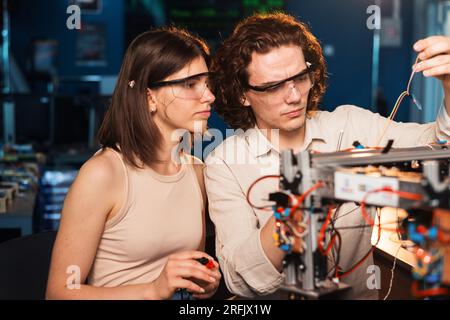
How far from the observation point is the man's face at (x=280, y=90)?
1.76m

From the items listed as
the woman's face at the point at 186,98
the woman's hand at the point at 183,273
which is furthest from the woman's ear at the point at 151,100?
the woman's hand at the point at 183,273

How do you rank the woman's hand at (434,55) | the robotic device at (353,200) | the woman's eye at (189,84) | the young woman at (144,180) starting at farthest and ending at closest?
the woman's eye at (189,84) < the young woman at (144,180) < the woman's hand at (434,55) < the robotic device at (353,200)

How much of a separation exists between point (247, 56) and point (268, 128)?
23 cm

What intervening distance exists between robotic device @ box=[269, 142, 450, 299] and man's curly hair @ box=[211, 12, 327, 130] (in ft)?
2.08

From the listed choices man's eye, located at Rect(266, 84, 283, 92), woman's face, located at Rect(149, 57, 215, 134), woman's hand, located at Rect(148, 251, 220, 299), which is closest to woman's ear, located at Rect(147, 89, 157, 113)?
woman's face, located at Rect(149, 57, 215, 134)

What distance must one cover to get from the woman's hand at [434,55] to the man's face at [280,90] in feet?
1.19

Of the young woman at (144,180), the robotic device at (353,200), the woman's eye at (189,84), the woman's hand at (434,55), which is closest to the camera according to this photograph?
the robotic device at (353,200)

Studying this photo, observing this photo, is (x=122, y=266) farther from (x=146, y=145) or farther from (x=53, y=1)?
(x=53, y=1)

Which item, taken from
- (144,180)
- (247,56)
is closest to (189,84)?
(247,56)

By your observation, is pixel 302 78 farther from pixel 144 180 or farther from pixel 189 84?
pixel 144 180

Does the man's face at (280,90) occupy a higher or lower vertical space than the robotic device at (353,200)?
higher

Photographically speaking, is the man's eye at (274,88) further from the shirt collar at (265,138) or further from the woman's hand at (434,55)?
the woman's hand at (434,55)
